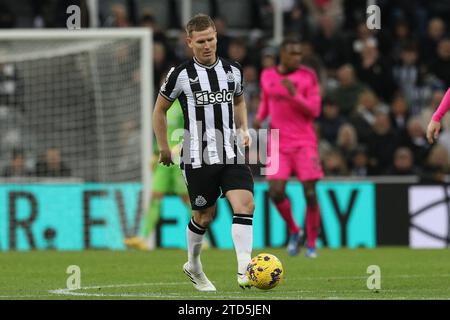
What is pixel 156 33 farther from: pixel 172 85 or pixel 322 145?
pixel 172 85

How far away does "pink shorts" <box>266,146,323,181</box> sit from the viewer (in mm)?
13930

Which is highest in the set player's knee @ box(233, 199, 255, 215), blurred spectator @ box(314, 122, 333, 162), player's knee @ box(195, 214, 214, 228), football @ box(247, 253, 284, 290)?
blurred spectator @ box(314, 122, 333, 162)

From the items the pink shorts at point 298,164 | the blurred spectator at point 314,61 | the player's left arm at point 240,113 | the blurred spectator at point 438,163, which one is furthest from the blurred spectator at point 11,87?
the player's left arm at point 240,113

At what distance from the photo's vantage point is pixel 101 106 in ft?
57.1

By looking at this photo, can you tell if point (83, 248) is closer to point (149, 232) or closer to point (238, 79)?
point (149, 232)

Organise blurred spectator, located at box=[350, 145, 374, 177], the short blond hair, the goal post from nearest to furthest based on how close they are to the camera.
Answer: the short blond hair
the goal post
blurred spectator, located at box=[350, 145, 374, 177]

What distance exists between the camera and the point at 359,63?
65.1 ft

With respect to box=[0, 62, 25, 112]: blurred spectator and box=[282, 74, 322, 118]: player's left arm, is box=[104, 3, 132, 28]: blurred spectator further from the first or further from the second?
box=[282, 74, 322, 118]: player's left arm

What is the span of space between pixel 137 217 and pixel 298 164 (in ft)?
11.3

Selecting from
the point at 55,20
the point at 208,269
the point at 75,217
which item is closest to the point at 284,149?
the point at 208,269

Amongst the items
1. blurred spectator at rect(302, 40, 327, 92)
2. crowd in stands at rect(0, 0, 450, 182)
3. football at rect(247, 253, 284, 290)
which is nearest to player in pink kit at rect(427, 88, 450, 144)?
football at rect(247, 253, 284, 290)

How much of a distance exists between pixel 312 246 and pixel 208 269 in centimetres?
218

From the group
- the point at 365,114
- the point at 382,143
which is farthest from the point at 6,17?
the point at 382,143

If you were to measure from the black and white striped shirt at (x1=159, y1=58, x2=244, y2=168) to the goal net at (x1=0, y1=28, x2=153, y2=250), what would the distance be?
269 inches
